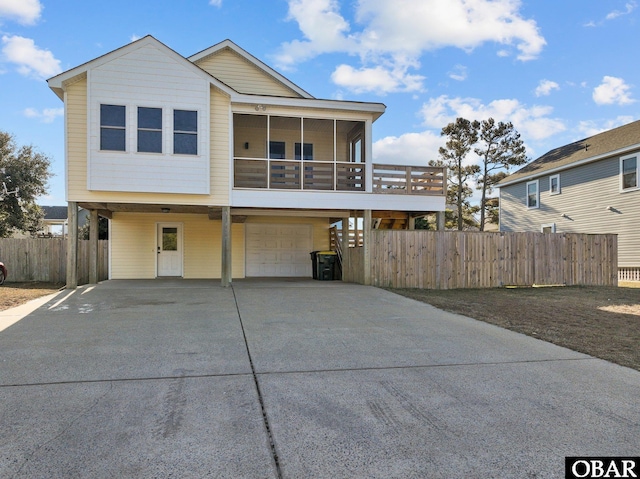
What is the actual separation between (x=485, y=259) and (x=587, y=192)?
33.6 ft

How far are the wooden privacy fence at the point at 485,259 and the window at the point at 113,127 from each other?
762cm

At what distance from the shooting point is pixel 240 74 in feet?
48.8

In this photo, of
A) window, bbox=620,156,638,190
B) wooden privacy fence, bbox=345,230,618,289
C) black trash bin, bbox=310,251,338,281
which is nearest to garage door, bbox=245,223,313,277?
black trash bin, bbox=310,251,338,281

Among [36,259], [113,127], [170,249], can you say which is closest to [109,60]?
[113,127]

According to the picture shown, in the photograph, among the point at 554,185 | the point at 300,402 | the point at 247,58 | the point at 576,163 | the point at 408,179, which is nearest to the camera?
the point at 300,402

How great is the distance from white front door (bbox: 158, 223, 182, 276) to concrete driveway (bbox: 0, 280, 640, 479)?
8625 mm

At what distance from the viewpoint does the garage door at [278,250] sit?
1568cm

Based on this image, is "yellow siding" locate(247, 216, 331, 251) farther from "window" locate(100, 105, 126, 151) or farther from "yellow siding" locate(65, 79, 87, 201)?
"yellow siding" locate(65, 79, 87, 201)

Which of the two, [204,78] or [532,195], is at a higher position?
[204,78]

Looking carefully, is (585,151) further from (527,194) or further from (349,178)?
(349,178)

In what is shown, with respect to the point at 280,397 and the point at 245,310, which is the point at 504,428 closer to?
the point at 280,397

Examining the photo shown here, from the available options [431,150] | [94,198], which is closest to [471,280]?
[94,198]

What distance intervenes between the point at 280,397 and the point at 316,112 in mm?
10324

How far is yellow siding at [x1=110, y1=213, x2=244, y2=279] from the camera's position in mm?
14578
